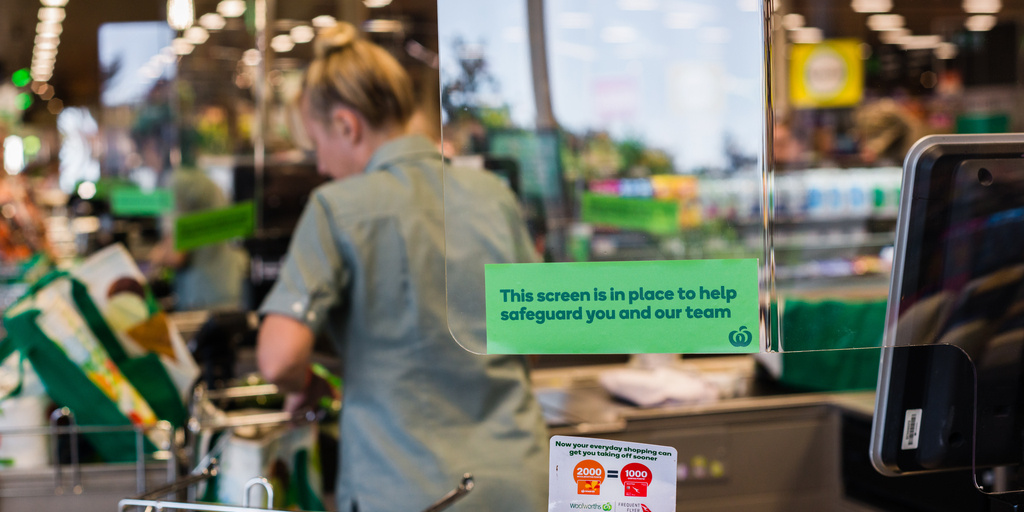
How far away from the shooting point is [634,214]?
1.57 m

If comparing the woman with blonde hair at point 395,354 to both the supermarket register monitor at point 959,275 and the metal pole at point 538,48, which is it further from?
the supermarket register monitor at point 959,275

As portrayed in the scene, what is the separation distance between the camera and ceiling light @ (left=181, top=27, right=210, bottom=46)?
401 centimetres

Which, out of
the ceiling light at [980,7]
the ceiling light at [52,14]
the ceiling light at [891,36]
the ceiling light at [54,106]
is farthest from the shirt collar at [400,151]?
the ceiling light at [54,106]

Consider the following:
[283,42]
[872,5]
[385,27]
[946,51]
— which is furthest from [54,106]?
[946,51]

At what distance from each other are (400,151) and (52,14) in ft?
17.5

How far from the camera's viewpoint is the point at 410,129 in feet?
5.07

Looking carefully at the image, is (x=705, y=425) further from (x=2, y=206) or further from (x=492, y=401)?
(x=2, y=206)

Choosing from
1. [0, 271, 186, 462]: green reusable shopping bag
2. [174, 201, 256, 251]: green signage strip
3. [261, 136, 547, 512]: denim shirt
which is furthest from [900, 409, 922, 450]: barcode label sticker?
[174, 201, 256, 251]: green signage strip

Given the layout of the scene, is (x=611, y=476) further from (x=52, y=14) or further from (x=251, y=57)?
(x=52, y=14)

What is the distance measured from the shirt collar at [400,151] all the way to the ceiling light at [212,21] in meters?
2.75

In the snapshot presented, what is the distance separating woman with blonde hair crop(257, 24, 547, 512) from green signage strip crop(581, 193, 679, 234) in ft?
0.84

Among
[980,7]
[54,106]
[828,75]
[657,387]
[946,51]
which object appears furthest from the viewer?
[54,106]

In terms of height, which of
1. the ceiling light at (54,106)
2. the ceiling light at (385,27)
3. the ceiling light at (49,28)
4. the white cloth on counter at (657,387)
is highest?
the ceiling light at (49,28)

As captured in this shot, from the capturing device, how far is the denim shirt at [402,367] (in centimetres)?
136
